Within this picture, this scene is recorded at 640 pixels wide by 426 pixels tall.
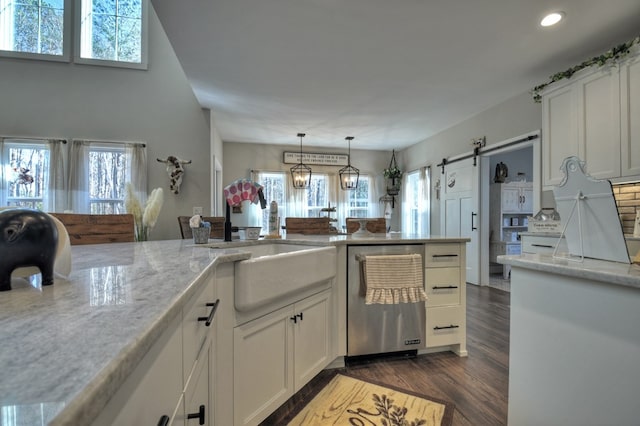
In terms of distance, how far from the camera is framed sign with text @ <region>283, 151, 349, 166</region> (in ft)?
21.5

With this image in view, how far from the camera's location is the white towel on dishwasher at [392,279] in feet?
6.88

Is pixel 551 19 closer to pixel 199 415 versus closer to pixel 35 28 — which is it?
pixel 199 415

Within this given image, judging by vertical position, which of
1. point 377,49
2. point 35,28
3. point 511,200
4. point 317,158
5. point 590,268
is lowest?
point 590,268

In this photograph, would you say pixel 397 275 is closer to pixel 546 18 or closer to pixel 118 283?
pixel 118 283

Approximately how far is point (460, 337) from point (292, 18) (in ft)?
9.29

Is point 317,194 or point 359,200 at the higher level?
point 317,194

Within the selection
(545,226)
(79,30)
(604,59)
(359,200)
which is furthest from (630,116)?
(79,30)

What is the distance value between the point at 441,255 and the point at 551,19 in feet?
6.77

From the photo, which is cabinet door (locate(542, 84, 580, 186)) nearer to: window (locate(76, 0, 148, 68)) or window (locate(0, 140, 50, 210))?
window (locate(76, 0, 148, 68))

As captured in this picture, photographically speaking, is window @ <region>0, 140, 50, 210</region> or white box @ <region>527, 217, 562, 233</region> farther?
window @ <region>0, 140, 50, 210</region>

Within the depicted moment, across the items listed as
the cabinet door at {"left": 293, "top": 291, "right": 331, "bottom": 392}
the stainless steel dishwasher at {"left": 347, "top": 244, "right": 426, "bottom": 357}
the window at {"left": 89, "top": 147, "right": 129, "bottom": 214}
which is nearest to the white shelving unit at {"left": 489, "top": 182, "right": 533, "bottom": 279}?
the stainless steel dishwasher at {"left": 347, "top": 244, "right": 426, "bottom": 357}

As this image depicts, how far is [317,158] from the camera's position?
6668 mm

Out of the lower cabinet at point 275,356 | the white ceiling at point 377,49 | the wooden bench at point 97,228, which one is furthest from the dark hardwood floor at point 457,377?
the white ceiling at point 377,49

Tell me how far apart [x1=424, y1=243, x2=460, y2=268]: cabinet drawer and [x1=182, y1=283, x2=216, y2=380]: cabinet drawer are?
172 cm
